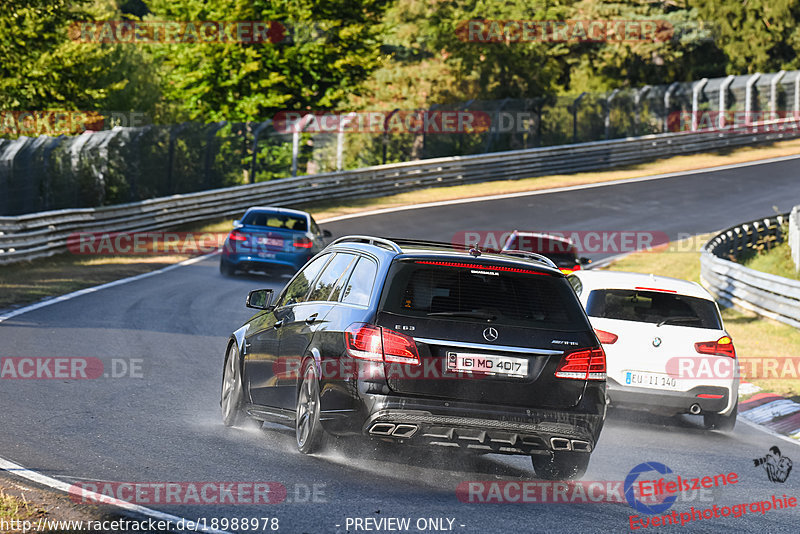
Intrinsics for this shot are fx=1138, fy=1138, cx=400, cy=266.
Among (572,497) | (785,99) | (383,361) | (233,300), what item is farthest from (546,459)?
(785,99)

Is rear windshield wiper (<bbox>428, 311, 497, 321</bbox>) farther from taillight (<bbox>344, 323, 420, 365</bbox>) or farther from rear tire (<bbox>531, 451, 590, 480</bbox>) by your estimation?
rear tire (<bbox>531, 451, 590, 480</bbox>)

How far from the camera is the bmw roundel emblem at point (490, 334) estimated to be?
23.7 feet

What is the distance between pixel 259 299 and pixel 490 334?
8.49 feet

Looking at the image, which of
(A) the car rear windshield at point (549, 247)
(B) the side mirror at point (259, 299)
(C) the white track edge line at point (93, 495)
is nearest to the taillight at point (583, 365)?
(C) the white track edge line at point (93, 495)

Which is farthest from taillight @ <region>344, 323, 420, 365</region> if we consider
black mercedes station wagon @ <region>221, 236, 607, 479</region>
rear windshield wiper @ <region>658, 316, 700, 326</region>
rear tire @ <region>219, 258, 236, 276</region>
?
rear tire @ <region>219, 258, 236, 276</region>

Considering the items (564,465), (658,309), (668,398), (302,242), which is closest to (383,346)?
(564,465)

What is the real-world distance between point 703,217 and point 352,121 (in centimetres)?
1234

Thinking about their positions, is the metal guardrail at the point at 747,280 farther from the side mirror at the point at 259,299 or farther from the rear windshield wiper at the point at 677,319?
the side mirror at the point at 259,299

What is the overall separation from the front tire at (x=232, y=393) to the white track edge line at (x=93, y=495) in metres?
2.22

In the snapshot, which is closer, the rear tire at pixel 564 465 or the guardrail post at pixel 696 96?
the rear tire at pixel 564 465

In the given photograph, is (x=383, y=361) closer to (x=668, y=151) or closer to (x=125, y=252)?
(x=125, y=252)

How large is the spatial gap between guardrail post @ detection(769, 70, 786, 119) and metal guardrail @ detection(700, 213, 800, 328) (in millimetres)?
23875

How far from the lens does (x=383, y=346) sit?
285 inches

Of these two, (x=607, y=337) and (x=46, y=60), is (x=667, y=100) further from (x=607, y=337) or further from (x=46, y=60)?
(x=607, y=337)
